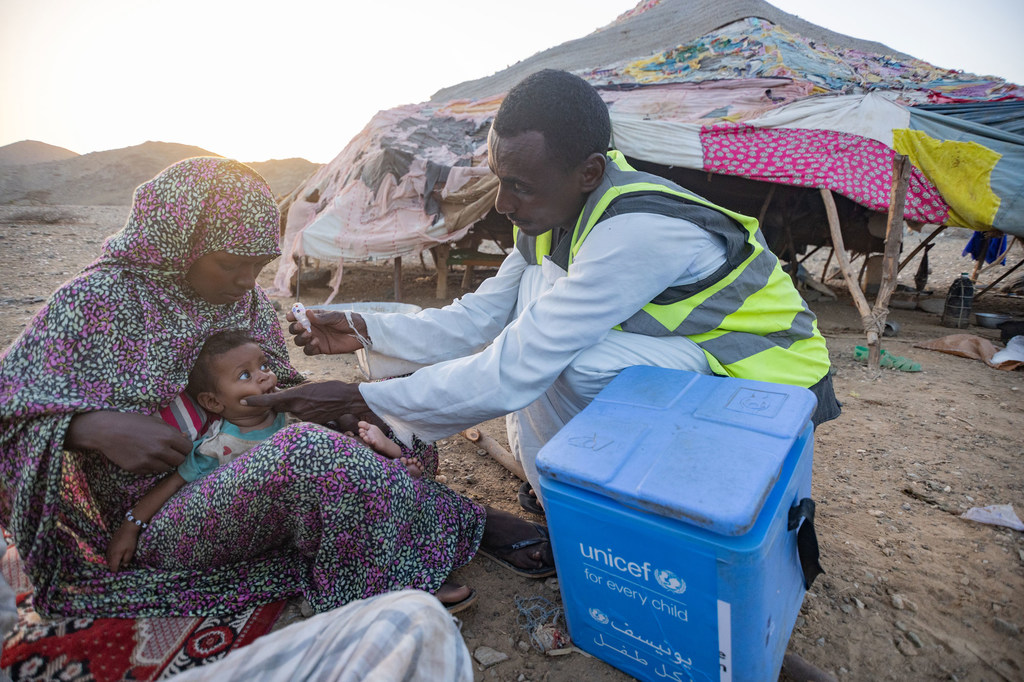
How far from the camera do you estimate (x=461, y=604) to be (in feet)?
5.38

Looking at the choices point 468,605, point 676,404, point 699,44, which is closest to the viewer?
point 676,404

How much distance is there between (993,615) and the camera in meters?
1.69

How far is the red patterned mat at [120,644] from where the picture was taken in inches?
55.7

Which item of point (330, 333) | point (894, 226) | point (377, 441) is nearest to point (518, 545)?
point (377, 441)

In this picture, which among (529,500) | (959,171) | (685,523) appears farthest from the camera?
(959,171)

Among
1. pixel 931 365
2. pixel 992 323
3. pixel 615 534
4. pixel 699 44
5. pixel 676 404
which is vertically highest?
pixel 699 44

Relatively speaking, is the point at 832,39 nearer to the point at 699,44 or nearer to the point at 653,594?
the point at 699,44

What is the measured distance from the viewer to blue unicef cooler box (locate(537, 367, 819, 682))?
3.57 ft

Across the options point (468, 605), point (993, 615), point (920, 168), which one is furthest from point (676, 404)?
point (920, 168)

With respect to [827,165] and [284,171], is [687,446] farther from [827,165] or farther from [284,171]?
[284,171]

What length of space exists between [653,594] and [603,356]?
715mm

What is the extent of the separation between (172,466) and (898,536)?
2.49 metres

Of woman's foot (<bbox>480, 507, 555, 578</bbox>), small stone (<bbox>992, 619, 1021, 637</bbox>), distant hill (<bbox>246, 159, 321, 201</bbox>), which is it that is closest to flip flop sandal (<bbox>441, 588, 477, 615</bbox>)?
woman's foot (<bbox>480, 507, 555, 578</bbox>)

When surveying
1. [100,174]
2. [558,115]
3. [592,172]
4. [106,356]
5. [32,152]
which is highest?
[32,152]
